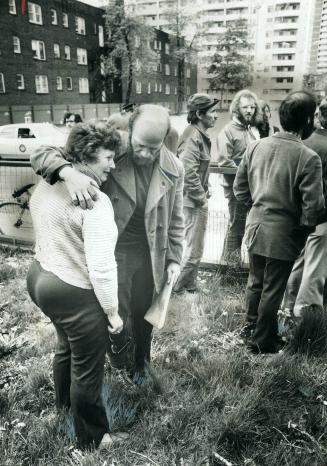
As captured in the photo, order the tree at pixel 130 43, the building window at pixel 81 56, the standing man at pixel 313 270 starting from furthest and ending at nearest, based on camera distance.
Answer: the building window at pixel 81 56 < the tree at pixel 130 43 < the standing man at pixel 313 270

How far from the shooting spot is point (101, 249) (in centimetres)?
160

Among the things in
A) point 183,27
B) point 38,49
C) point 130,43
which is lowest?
point 183,27

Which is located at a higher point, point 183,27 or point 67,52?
point 67,52

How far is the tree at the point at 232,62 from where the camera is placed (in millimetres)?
4465

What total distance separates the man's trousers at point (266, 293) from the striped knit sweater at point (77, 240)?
4.50 ft

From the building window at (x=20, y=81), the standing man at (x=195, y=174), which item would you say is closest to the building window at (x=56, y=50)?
the building window at (x=20, y=81)

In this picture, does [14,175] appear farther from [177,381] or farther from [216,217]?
[177,381]

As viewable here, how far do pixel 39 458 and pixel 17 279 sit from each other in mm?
2439

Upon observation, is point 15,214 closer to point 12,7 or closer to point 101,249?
point 101,249

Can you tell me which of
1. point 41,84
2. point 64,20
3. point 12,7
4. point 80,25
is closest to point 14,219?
point 12,7

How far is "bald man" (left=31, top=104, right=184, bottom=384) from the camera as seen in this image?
2008mm

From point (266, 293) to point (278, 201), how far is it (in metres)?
0.62

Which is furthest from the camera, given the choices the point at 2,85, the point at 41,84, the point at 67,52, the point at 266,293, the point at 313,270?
the point at 67,52

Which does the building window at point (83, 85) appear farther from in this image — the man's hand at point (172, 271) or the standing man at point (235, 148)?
the man's hand at point (172, 271)
